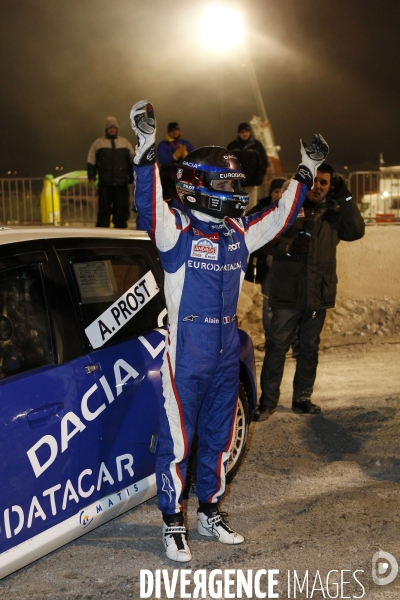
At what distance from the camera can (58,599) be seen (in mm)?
3607

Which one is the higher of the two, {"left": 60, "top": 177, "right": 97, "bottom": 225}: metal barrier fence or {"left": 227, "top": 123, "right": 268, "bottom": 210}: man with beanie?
{"left": 227, "top": 123, "right": 268, "bottom": 210}: man with beanie

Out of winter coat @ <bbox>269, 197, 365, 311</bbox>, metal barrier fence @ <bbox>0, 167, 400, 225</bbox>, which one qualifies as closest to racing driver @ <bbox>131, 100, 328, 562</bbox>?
winter coat @ <bbox>269, 197, 365, 311</bbox>

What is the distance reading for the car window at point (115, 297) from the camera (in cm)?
410

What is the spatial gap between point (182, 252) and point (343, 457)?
2499 mm

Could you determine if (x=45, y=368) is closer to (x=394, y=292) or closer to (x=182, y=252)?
(x=182, y=252)

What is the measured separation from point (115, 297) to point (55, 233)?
0.51 meters

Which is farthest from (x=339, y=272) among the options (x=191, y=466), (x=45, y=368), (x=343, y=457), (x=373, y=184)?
(x=45, y=368)

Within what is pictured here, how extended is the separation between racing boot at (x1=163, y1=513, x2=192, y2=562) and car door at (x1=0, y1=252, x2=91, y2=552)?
0.56 meters

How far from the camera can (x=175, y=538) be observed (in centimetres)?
408

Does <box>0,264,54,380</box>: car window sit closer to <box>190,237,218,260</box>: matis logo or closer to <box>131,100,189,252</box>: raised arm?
<box>131,100,189,252</box>: raised arm

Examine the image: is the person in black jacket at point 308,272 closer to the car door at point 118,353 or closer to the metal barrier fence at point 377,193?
the car door at point 118,353

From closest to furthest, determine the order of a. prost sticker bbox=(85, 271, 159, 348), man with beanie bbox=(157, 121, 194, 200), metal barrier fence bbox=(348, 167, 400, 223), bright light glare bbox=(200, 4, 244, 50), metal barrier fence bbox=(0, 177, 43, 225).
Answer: a. prost sticker bbox=(85, 271, 159, 348) < man with beanie bbox=(157, 121, 194, 200) < metal barrier fence bbox=(348, 167, 400, 223) < metal barrier fence bbox=(0, 177, 43, 225) < bright light glare bbox=(200, 4, 244, 50)

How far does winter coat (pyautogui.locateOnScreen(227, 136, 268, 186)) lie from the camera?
1195 centimetres

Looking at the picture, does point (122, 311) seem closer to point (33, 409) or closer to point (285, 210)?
point (33, 409)
